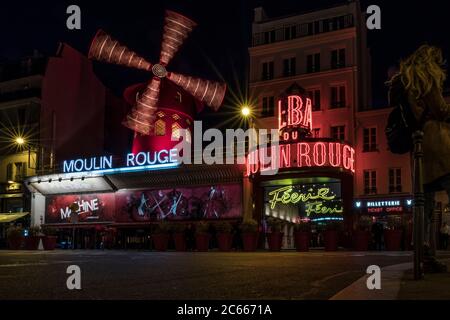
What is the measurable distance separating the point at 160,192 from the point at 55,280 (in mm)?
26243

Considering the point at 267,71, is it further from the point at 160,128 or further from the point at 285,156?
the point at 285,156

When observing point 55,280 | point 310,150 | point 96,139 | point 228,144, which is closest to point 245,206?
point 228,144

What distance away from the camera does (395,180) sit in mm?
27812

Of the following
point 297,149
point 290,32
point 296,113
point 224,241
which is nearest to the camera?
point 224,241

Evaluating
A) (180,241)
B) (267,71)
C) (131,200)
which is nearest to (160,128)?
(131,200)

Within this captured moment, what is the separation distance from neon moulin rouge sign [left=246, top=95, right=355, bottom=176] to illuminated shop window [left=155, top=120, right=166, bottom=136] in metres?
7.93

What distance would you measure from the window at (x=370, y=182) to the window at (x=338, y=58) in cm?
567

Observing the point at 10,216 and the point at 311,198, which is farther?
the point at 10,216

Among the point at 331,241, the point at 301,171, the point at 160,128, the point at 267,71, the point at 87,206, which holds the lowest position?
the point at 331,241

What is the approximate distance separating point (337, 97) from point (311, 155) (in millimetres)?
5872

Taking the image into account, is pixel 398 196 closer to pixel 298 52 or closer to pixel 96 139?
pixel 298 52

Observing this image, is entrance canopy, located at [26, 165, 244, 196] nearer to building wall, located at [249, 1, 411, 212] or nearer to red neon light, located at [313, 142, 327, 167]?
building wall, located at [249, 1, 411, 212]

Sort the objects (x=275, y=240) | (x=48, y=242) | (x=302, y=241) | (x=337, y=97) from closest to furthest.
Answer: (x=302, y=241) < (x=275, y=240) < (x=48, y=242) < (x=337, y=97)

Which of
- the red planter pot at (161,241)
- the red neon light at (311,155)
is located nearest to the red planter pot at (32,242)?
the red planter pot at (161,241)
